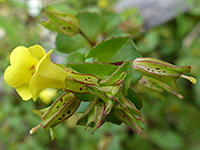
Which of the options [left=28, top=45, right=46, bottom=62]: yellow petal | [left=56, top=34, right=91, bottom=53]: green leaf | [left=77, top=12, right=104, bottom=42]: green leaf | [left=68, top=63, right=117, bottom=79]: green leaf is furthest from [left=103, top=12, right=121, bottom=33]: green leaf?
[left=28, top=45, right=46, bottom=62]: yellow petal

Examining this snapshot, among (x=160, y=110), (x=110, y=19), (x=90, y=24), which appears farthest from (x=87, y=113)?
(x=160, y=110)

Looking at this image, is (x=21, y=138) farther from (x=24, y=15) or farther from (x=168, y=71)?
(x=168, y=71)

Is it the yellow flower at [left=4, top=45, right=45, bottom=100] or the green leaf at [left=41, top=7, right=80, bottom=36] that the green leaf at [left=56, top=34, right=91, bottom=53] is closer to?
the green leaf at [left=41, top=7, right=80, bottom=36]

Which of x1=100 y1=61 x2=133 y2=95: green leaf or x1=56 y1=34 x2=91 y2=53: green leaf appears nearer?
x1=100 y1=61 x2=133 y2=95: green leaf

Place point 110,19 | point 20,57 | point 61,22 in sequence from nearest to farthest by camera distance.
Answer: point 20,57, point 61,22, point 110,19

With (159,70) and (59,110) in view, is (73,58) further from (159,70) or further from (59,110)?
(159,70)

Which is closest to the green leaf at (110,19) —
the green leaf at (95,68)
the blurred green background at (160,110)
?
the blurred green background at (160,110)
